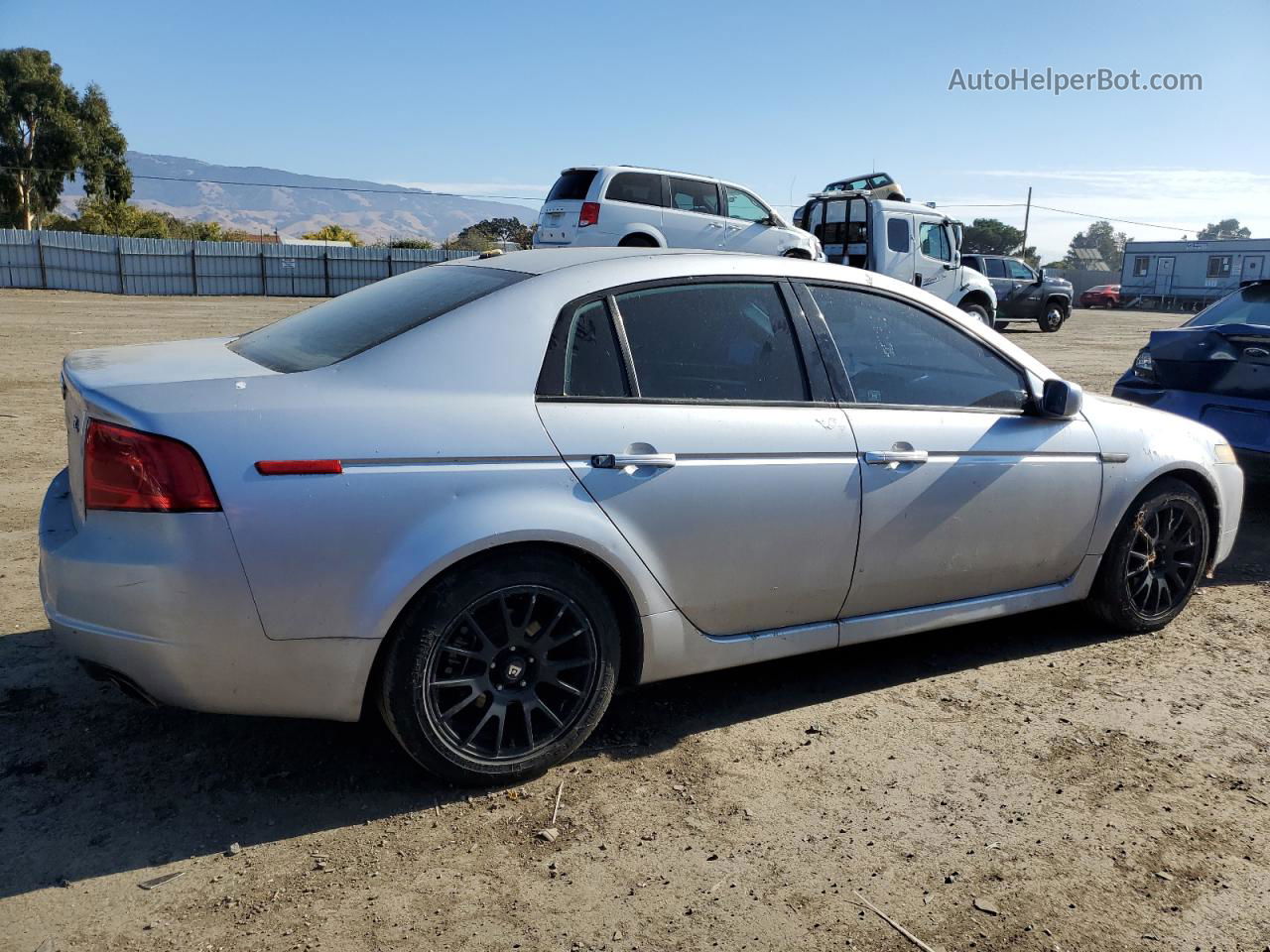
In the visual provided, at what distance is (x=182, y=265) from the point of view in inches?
1361

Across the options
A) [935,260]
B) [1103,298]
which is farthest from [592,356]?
[1103,298]

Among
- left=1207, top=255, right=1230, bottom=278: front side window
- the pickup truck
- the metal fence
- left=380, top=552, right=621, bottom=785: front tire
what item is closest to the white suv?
the pickup truck

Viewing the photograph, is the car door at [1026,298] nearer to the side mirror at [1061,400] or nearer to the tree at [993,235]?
the side mirror at [1061,400]

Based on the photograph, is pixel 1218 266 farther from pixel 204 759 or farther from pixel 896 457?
pixel 204 759

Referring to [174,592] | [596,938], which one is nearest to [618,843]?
[596,938]

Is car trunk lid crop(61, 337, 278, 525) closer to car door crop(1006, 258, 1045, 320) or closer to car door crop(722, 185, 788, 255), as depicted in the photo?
car door crop(722, 185, 788, 255)

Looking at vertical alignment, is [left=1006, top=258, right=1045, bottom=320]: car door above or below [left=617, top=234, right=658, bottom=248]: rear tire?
below

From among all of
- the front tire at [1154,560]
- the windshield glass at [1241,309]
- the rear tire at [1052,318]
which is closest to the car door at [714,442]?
the front tire at [1154,560]

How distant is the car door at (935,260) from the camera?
1706 centimetres

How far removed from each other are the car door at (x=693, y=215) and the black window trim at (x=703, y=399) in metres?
12.6

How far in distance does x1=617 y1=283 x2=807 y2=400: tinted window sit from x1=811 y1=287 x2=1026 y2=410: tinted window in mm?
254

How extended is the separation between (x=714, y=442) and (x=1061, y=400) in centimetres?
159

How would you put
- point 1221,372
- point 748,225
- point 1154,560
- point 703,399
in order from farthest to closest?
1. point 748,225
2. point 1221,372
3. point 1154,560
4. point 703,399

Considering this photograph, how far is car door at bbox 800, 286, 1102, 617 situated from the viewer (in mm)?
3604
